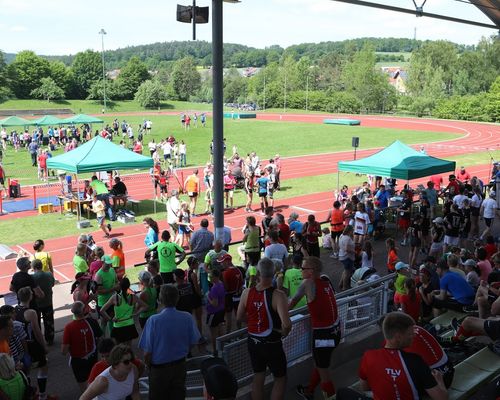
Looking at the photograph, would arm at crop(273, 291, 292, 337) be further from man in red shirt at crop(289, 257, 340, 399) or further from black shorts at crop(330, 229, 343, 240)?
black shorts at crop(330, 229, 343, 240)

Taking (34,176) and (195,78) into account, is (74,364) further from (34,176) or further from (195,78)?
(195,78)

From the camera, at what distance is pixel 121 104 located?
308ft

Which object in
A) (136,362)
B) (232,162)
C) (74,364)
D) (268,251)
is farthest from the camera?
(232,162)

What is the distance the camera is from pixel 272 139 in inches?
1795

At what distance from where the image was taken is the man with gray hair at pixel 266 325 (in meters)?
4.89

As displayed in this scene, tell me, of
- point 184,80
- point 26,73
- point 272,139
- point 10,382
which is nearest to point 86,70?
point 26,73

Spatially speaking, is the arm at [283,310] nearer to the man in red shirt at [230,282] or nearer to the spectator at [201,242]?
the man in red shirt at [230,282]

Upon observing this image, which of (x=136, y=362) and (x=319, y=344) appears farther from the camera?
(x=319, y=344)

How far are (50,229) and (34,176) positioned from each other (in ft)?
40.3

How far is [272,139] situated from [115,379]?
4178cm

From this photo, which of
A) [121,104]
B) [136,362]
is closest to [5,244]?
[136,362]

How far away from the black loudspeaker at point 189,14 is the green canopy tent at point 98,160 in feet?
30.8

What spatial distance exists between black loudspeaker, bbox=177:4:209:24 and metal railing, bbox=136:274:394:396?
17.0 feet

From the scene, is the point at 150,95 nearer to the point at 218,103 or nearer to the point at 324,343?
the point at 218,103
